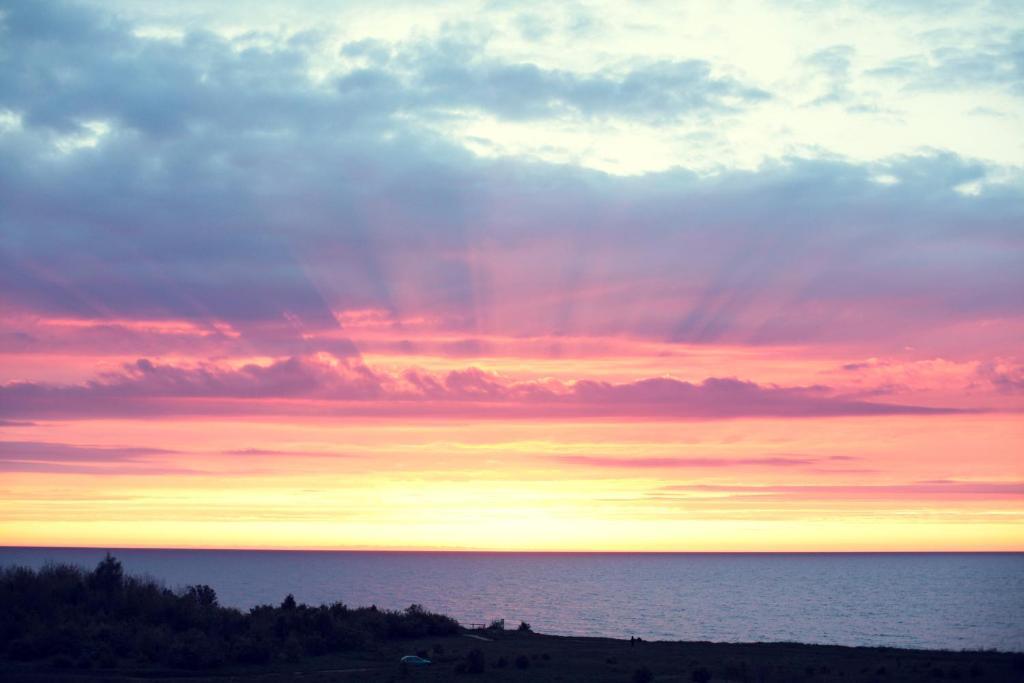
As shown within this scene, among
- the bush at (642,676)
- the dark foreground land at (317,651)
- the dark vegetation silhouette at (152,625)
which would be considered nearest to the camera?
the bush at (642,676)

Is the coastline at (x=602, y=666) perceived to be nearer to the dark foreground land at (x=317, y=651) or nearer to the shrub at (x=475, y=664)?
the dark foreground land at (x=317, y=651)

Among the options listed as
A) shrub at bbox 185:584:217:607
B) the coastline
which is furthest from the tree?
the coastline

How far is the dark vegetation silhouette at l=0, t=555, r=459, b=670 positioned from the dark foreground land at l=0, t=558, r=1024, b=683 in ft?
0.22

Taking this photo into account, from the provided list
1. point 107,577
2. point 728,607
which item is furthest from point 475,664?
point 728,607

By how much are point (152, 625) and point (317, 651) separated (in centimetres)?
788

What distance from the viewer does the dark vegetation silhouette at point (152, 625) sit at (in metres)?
38.2

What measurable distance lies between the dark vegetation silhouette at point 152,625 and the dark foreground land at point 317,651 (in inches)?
2.7

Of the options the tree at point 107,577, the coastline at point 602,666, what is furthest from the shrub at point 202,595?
the coastline at point 602,666

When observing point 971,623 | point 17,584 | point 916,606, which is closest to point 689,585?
point 916,606

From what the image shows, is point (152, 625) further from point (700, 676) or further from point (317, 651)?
point (700, 676)

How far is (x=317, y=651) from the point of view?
140 feet

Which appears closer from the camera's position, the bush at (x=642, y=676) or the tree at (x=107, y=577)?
the bush at (x=642, y=676)

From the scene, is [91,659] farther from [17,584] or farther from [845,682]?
[845,682]

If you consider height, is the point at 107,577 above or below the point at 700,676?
above
